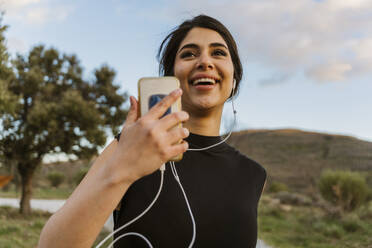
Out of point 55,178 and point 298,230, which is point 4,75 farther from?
point 55,178

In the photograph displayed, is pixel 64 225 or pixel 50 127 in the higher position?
pixel 64 225

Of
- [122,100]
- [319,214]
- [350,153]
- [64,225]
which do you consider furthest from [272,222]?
[350,153]

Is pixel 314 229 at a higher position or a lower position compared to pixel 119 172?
lower

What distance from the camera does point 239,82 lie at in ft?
8.07

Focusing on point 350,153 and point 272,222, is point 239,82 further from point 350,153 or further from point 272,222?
point 350,153

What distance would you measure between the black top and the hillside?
25293 mm

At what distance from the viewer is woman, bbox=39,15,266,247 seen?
996mm

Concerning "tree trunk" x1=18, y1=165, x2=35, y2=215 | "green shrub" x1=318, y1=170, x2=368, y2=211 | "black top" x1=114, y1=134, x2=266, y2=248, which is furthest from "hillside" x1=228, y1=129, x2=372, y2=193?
"black top" x1=114, y1=134, x2=266, y2=248

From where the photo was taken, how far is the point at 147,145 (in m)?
0.91

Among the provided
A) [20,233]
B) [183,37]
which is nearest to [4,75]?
[20,233]

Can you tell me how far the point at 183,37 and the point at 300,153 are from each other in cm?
4234

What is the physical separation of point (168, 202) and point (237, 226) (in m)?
0.38

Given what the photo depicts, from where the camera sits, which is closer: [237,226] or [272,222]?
[237,226]

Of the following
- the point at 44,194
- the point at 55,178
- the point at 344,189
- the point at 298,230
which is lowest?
the point at 55,178
